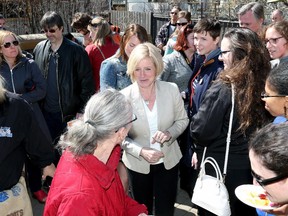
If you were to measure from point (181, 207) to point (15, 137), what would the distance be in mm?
2411

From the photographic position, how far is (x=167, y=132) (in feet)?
10.0

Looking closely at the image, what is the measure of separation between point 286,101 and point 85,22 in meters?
4.41

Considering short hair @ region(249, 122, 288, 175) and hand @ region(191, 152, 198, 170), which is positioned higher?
short hair @ region(249, 122, 288, 175)

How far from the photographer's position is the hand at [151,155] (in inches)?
114

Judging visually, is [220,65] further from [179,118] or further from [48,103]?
[48,103]

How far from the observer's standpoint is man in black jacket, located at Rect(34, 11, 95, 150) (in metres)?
4.42

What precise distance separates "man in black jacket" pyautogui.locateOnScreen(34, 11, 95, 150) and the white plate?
2.78 metres

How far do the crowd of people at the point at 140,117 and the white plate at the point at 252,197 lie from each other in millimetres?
105

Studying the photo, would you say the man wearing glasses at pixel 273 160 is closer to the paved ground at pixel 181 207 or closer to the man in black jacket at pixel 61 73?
the paved ground at pixel 181 207

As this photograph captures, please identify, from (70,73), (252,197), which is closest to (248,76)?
(252,197)

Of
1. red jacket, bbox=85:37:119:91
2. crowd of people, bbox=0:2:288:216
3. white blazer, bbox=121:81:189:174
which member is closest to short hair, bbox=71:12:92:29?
crowd of people, bbox=0:2:288:216

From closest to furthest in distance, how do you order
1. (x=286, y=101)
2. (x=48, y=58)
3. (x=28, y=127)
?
1. (x=286, y=101)
2. (x=28, y=127)
3. (x=48, y=58)

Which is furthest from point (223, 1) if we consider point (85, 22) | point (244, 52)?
point (244, 52)

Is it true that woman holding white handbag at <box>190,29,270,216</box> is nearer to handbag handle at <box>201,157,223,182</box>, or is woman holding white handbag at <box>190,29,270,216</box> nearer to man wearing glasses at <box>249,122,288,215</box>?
handbag handle at <box>201,157,223,182</box>
